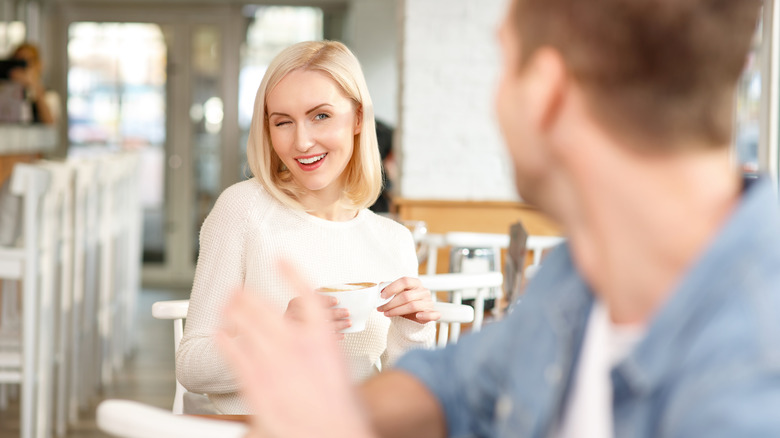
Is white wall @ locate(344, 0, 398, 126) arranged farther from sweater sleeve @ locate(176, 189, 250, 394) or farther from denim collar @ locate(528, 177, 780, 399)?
denim collar @ locate(528, 177, 780, 399)

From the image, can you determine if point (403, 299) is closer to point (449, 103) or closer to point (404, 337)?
point (404, 337)

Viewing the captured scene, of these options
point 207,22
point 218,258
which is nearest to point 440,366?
point 218,258

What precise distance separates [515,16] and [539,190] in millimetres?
137

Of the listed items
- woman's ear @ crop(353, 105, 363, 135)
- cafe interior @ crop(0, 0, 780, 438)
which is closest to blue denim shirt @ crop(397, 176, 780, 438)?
cafe interior @ crop(0, 0, 780, 438)

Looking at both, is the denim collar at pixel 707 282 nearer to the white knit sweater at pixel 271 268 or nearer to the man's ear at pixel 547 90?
the man's ear at pixel 547 90

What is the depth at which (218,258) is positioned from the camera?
5.48 feet

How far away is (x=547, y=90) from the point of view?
64cm

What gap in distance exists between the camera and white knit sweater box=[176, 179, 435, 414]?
161 cm

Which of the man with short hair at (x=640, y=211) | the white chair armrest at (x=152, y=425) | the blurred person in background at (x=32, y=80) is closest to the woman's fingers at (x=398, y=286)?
the white chair armrest at (x=152, y=425)

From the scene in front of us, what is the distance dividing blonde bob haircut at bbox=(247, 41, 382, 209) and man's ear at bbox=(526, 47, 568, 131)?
117cm

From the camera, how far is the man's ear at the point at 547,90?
2.10 ft

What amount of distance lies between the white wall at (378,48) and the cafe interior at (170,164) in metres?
0.02

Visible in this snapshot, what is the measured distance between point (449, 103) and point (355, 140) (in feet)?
7.93

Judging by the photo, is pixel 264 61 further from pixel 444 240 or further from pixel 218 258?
pixel 218 258
